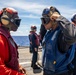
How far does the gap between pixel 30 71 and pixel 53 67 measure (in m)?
6.29

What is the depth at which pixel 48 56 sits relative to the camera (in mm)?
4883

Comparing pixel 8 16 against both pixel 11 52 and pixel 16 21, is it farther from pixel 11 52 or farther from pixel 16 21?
pixel 11 52

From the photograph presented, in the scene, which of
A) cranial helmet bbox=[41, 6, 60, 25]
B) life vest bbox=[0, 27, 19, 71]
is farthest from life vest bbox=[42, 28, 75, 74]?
life vest bbox=[0, 27, 19, 71]

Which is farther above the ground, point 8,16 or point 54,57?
point 8,16

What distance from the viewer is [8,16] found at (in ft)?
13.9

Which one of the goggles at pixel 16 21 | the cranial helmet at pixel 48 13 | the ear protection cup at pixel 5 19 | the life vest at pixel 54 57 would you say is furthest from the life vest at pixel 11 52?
the cranial helmet at pixel 48 13

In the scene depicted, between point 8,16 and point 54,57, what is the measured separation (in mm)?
1178

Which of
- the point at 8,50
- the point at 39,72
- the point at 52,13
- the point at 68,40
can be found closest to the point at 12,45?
the point at 8,50

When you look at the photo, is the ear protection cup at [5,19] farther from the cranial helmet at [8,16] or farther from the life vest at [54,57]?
the life vest at [54,57]

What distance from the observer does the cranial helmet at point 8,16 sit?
13.7 ft

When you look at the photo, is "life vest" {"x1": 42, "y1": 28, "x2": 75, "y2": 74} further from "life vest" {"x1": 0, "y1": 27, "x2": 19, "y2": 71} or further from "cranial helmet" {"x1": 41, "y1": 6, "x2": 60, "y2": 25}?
"life vest" {"x1": 0, "y1": 27, "x2": 19, "y2": 71}

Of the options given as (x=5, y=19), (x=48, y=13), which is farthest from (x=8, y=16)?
(x=48, y=13)

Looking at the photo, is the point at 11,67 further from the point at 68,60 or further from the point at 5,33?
the point at 68,60

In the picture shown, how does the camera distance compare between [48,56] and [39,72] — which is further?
[39,72]
